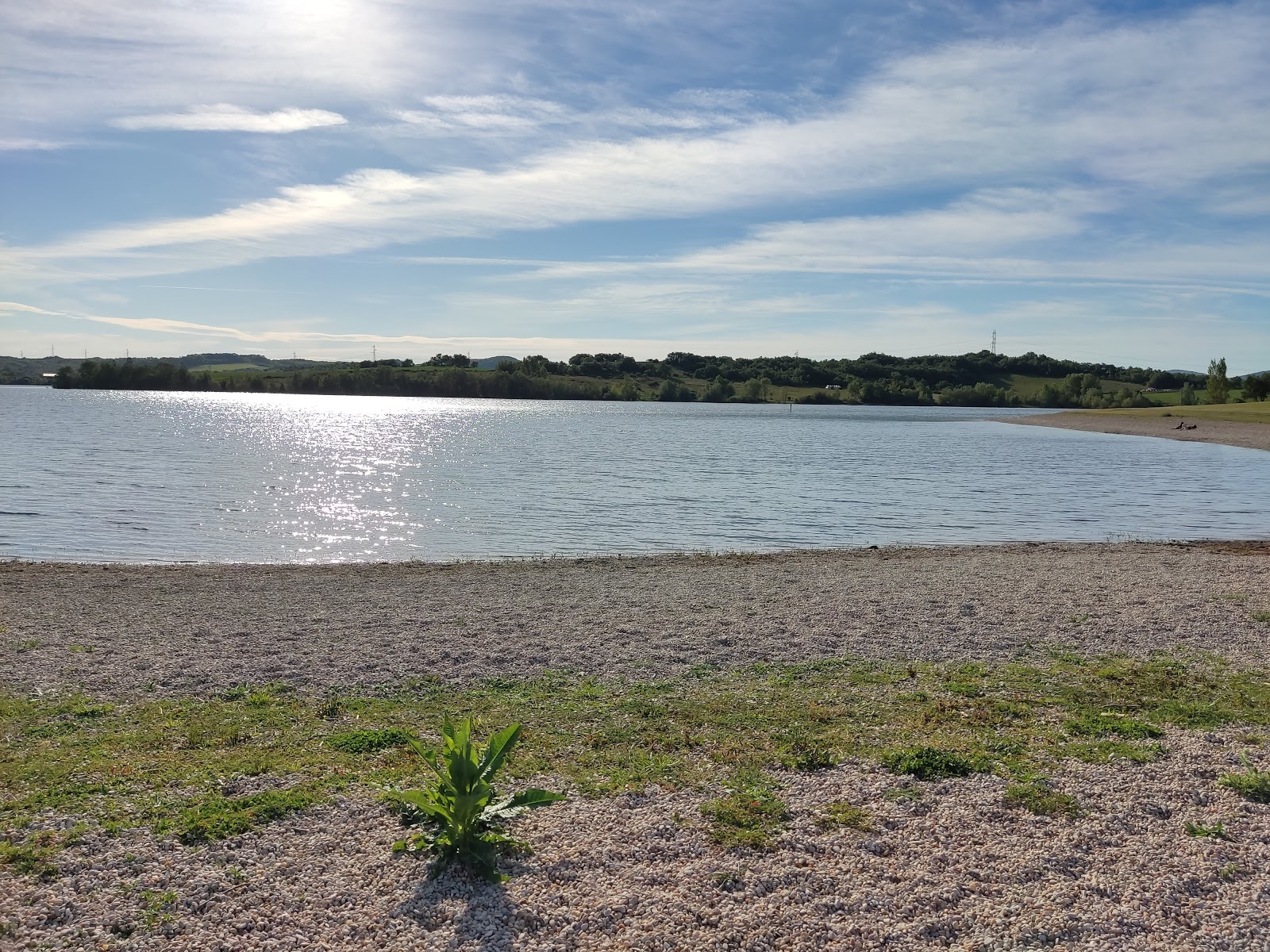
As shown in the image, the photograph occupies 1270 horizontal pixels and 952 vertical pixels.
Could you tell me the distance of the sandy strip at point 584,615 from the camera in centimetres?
1169

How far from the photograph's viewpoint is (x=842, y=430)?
10269 cm

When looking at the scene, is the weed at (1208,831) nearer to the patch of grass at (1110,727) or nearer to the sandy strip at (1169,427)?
the patch of grass at (1110,727)

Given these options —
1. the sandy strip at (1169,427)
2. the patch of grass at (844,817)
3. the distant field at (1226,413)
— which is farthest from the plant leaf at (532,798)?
the distant field at (1226,413)

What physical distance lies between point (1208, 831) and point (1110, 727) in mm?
2297

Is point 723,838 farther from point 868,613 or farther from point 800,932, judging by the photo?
point 868,613

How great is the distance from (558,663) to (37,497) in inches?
1130

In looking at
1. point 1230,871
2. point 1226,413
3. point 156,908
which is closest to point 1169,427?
point 1226,413

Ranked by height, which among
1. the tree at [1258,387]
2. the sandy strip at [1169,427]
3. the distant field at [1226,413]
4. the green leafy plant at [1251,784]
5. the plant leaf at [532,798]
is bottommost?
the green leafy plant at [1251,784]

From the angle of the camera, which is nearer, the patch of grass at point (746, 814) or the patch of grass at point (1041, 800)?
the patch of grass at point (746, 814)

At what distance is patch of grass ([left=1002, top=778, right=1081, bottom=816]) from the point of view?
23.0 feet

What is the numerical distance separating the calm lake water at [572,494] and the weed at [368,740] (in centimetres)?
1461

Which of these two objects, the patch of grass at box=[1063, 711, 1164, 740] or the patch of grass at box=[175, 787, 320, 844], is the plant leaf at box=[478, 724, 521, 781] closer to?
the patch of grass at box=[175, 787, 320, 844]

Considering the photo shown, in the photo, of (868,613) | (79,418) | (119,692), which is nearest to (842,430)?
(79,418)

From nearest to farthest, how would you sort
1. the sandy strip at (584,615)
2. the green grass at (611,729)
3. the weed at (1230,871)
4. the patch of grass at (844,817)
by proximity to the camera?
the weed at (1230,871) → the patch of grass at (844,817) → the green grass at (611,729) → the sandy strip at (584,615)
